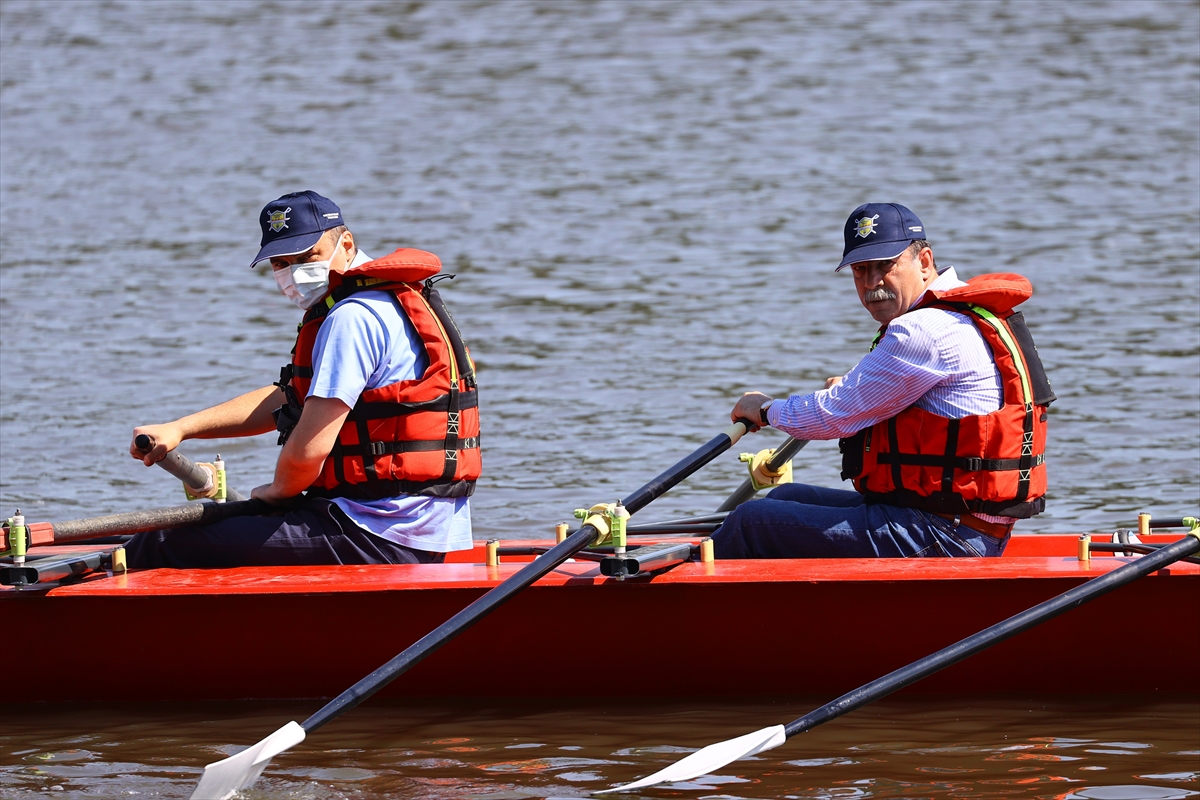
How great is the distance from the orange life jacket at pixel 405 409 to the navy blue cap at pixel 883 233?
1255mm

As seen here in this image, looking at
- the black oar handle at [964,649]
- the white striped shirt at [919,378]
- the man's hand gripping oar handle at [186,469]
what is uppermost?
the white striped shirt at [919,378]

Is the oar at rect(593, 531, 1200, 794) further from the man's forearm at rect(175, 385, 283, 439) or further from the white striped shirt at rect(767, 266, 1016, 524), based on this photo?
the man's forearm at rect(175, 385, 283, 439)

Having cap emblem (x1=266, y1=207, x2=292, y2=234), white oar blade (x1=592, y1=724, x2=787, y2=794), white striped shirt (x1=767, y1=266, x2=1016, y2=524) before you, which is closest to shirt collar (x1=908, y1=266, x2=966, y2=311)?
white striped shirt (x1=767, y1=266, x2=1016, y2=524)

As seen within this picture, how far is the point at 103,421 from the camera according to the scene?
10211 mm

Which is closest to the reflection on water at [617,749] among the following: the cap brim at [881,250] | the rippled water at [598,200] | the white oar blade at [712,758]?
the white oar blade at [712,758]

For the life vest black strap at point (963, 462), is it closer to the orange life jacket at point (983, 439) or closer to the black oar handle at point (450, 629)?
the orange life jacket at point (983, 439)

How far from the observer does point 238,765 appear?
4758 mm

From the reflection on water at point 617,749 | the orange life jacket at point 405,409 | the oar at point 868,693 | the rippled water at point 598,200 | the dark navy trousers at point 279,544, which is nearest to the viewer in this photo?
the oar at point 868,693

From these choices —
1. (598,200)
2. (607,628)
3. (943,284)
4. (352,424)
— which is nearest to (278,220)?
(352,424)

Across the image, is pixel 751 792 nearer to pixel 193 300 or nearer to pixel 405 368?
pixel 405 368

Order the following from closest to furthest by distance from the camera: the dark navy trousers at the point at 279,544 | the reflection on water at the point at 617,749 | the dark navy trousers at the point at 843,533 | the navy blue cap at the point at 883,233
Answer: the reflection on water at the point at 617,749, the navy blue cap at the point at 883,233, the dark navy trousers at the point at 843,533, the dark navy trousers at the point at 279,544

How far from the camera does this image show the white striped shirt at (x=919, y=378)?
16.8 ft

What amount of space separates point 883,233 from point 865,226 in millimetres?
58

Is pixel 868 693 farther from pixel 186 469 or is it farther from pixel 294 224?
pixel 186 469
